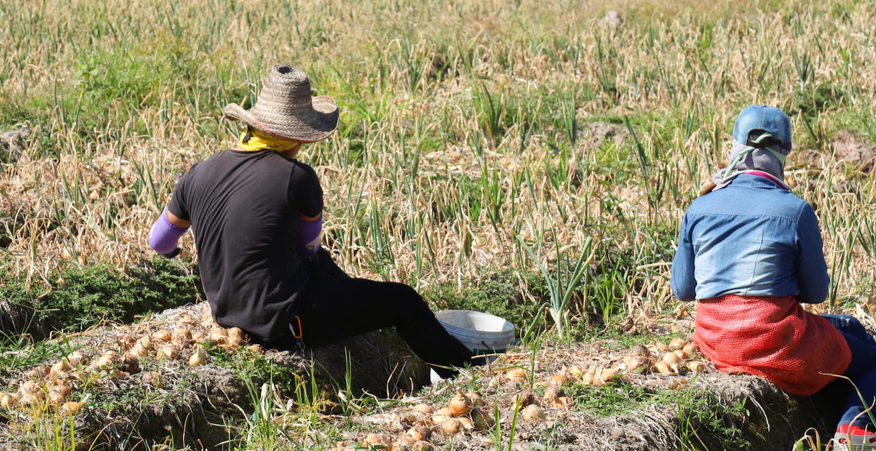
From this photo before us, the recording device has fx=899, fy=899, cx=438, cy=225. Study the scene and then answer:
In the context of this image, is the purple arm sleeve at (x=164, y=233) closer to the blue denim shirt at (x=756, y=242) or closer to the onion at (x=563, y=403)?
the onion at (x=563, y=403)

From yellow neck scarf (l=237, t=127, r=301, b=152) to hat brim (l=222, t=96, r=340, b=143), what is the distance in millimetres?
40

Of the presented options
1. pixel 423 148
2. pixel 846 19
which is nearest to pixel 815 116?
pixel 846 19

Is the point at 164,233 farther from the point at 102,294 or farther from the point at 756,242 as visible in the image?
the point at 756,242

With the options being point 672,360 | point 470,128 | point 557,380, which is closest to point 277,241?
point 557,380

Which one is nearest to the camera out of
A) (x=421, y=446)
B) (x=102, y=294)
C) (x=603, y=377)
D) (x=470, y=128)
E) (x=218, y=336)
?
(x=421, y=446)

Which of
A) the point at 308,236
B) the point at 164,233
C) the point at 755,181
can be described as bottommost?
the point at 164,233

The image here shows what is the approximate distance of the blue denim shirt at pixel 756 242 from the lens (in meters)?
2.80

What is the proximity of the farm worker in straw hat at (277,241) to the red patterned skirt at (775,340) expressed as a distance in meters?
1.04

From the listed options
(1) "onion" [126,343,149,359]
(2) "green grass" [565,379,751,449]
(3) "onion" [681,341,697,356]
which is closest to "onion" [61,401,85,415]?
(1) "onion" [126,343,149,359]

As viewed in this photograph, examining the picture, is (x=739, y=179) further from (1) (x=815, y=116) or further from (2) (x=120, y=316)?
(1) (x=815, y=116)

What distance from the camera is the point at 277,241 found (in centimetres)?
319

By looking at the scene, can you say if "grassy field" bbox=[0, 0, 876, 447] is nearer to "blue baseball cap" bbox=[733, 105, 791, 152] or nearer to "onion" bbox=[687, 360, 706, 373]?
"onion" bbox=[687, 360, 706, 373]

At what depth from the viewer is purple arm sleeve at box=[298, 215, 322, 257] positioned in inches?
129

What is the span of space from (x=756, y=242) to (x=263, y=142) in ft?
5.68
